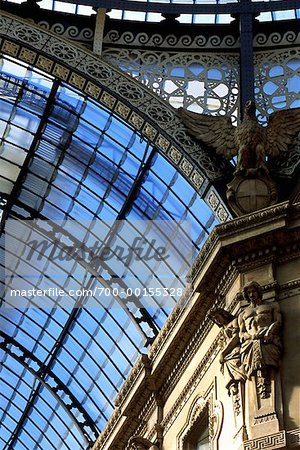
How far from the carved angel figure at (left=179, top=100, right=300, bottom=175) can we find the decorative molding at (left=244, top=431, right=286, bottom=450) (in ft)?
17.9

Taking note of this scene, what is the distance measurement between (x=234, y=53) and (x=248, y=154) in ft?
14.8

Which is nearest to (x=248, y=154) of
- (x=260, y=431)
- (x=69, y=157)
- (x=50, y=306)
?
(x=260, y=431)

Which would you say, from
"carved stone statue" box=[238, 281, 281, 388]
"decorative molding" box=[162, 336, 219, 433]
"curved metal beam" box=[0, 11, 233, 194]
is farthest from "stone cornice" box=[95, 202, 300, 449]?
"curved metal beam" box=[0, 11, 233, 194]

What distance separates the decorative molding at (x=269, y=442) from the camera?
1952cm

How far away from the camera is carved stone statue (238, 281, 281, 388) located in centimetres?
2048

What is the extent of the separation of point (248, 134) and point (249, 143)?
201 mm

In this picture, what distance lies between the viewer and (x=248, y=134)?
→ 77.4 feet

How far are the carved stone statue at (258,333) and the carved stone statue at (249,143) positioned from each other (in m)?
2.05

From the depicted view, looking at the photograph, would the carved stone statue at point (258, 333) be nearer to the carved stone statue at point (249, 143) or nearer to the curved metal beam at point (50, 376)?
the carved stone statue at point (249, 143)

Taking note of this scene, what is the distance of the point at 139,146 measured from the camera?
28.4m

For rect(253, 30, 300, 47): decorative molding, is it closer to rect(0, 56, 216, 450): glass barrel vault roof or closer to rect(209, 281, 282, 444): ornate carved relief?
rect(0, 56, 216, 450): glass barrel vault roof

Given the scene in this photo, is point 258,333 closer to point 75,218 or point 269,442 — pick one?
point 269,442

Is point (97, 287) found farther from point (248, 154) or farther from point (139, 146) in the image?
point (248, 154)

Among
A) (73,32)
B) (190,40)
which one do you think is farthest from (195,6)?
(73,32)
